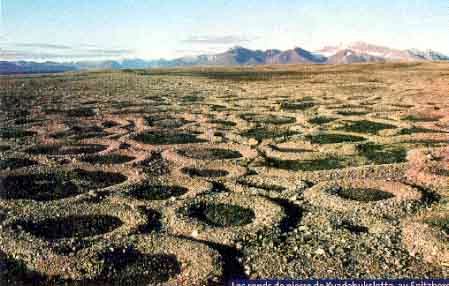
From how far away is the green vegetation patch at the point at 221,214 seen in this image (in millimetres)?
12367

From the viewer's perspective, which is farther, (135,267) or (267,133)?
(267,133)

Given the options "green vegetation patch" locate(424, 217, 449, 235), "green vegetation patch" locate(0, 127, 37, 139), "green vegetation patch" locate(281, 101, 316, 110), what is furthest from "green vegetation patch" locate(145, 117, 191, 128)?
"green vegetation patch" locate(424, 217, 449, 235)

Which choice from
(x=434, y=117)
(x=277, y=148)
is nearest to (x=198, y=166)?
(x=277, y=148)

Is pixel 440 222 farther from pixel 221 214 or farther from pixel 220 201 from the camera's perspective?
pixel 220 201

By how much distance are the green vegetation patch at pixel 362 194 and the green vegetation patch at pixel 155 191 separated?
425 cm

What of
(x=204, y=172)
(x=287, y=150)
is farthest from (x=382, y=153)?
(x=204, y=172)

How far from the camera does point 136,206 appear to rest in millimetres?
13086

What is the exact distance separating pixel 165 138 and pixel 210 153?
4.03m

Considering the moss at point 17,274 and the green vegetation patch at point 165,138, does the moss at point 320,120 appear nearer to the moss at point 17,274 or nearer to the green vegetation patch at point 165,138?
the green vegetation patch at point 165,138

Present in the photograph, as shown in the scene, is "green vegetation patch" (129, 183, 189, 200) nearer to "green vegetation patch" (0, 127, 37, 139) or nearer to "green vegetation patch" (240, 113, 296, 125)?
"green vegetation patch" (0, 127, 37, 139)

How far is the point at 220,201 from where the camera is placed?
1380 cm

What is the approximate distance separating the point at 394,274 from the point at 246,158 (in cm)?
977

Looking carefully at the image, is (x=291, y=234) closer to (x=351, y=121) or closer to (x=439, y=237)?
(x=439, y=237)

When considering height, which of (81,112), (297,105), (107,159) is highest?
(107,159)
